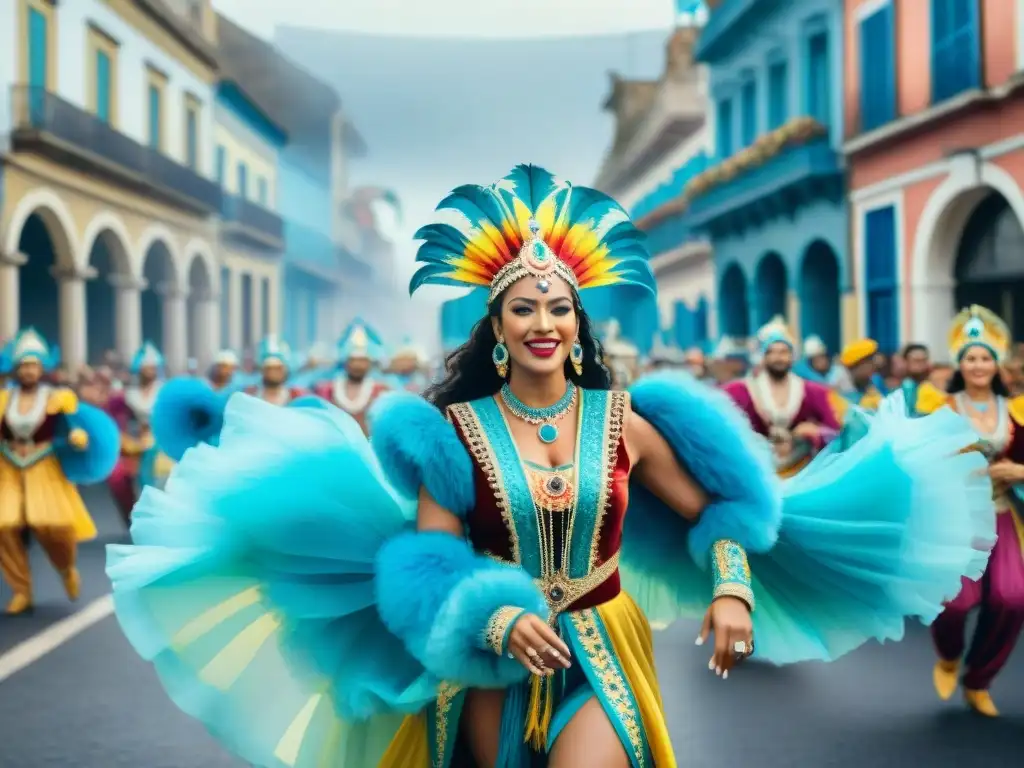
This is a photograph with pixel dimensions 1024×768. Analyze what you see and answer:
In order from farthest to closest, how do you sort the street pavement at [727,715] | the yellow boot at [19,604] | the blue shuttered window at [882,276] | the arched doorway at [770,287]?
1. the arched doorway at [770,287]
2. the blue shuttered window at [882,276]
3. the yellow boot at [19,604]
4. the street pavement at [727,715]

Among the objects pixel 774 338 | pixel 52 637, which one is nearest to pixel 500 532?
pixel 52 637

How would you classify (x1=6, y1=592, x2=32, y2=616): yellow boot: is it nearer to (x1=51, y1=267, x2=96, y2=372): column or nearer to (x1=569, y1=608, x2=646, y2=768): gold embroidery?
(x1=569, y1=608, x2=646, y2=768): gold embroidery

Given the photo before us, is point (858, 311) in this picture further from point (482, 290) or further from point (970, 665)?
point (482, 290)

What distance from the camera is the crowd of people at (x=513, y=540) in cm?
351

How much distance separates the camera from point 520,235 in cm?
376

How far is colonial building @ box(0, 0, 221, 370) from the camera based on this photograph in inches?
859

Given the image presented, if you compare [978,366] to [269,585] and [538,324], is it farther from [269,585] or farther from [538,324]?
[269,585]

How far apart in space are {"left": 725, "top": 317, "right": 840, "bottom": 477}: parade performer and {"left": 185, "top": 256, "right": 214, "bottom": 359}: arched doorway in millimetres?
28039

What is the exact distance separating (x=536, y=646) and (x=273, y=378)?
874 centimetres

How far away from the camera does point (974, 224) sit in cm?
1833

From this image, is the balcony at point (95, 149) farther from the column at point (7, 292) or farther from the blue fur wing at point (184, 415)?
the blue fur wing at point (184, 415)

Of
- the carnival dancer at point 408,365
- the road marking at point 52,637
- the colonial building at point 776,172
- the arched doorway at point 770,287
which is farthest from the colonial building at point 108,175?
the road marking at point 52,637

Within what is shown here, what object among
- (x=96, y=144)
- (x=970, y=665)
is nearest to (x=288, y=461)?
(x=970, y=665)

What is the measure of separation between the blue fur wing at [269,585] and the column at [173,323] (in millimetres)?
29441
